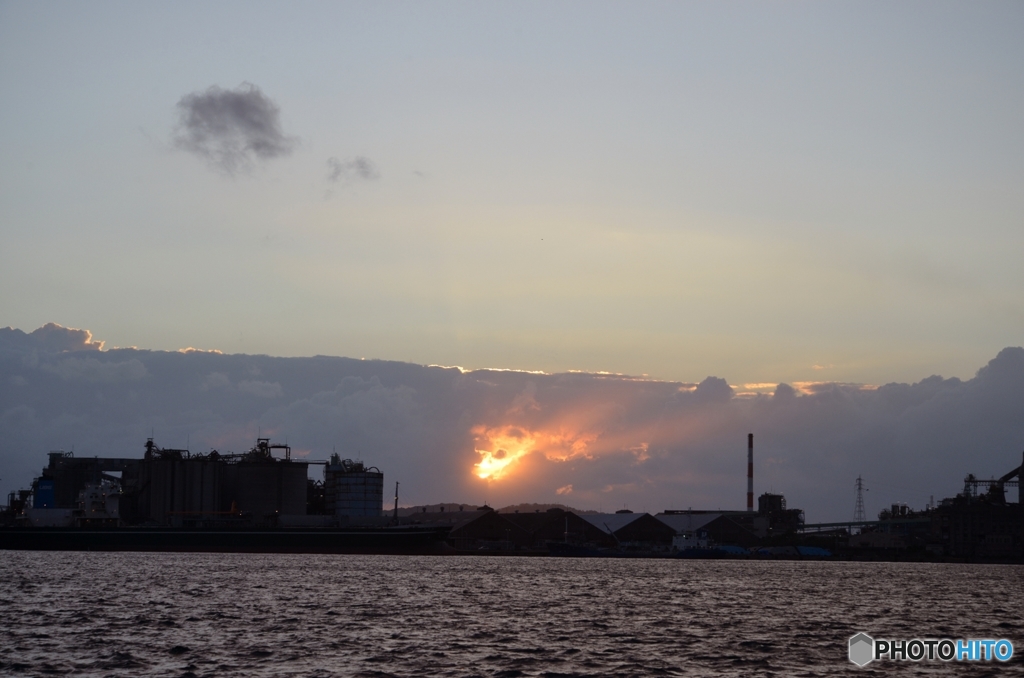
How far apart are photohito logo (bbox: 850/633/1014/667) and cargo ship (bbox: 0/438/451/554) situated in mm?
126907

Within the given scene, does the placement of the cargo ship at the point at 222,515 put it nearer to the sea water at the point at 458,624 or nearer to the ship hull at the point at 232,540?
the ship hull at the point at 232,540

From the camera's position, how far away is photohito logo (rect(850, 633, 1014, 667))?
156 feet

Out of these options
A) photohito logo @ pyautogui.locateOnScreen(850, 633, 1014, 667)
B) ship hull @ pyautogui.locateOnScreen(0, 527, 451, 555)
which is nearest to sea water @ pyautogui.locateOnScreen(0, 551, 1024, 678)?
photohito logo @ pyautogui.locateOnScreen(850, 633, 1014, 667)

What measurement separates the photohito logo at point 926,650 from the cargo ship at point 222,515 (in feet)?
416

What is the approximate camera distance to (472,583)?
3831 inches

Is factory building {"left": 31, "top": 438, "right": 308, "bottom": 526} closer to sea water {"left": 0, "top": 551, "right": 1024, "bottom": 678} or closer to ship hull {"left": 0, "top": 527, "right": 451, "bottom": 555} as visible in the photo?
ship hull {"left": 0, "top": 527, "right": 451, "bottom": 555}

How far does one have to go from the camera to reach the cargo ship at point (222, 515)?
174 m

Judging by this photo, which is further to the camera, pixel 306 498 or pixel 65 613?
pixel 306 498

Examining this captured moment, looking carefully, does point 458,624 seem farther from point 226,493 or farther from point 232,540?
point 226,493

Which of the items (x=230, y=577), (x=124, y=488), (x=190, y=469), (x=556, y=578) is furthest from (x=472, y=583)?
(x=124, y=488)

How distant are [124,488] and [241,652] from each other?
164m

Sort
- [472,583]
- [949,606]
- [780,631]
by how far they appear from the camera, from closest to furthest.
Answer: [780,631] → [949,606] → [472,583]

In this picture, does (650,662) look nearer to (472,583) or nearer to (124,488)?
(472,583)

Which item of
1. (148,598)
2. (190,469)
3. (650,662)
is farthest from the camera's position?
(190,469)
